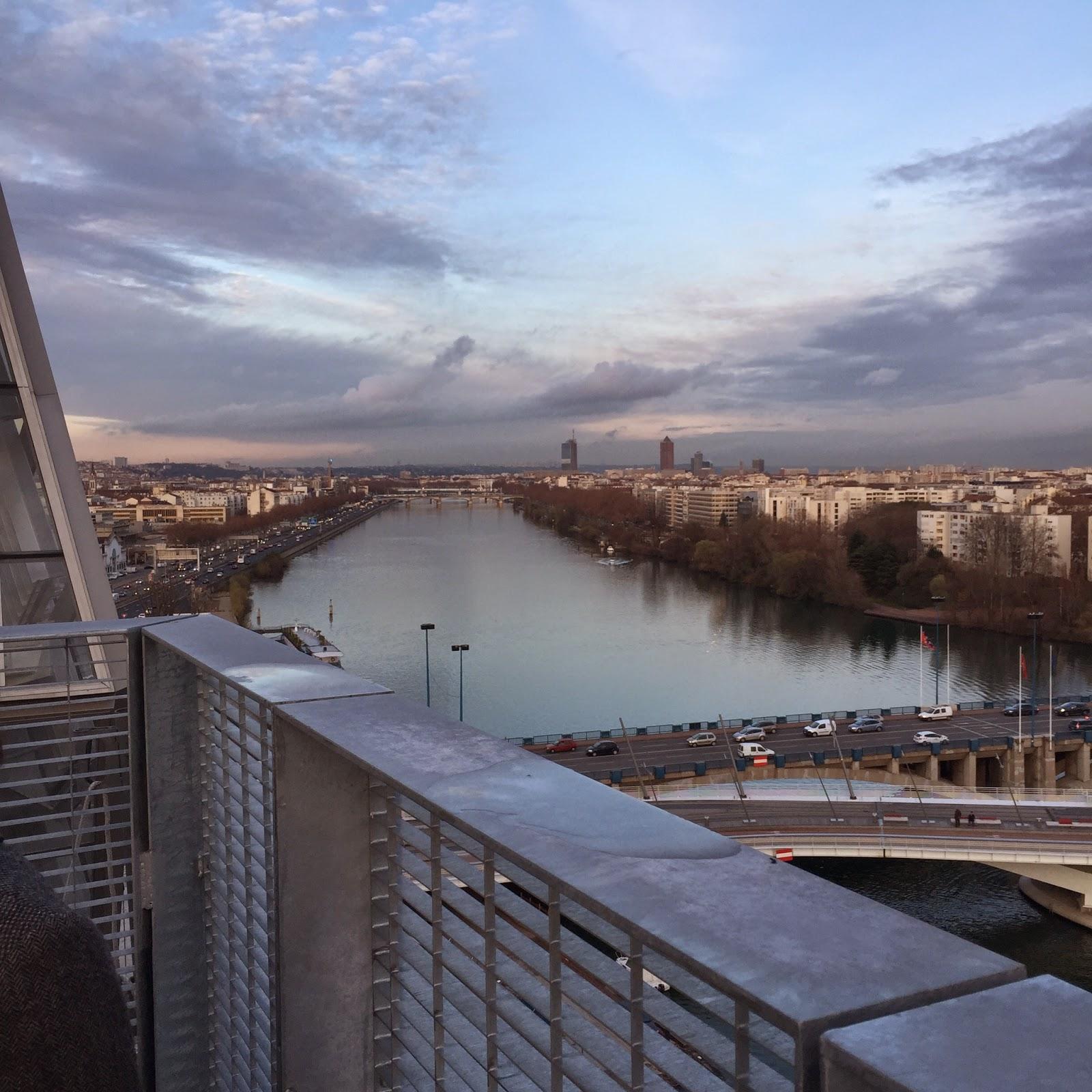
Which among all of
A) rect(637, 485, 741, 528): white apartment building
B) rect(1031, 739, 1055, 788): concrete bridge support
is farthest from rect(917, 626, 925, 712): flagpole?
rect(637, 485, 741, 528): white apartment building

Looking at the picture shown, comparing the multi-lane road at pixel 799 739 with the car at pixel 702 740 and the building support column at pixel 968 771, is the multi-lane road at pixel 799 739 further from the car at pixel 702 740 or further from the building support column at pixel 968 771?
the building support column at pixel 968 771

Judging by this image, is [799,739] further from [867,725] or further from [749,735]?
[867,725]

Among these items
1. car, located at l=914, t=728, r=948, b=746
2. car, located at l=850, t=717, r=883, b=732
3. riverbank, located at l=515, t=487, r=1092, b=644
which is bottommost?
car, located at l=914, t=728, r=948, b=746

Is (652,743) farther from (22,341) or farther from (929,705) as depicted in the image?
(22,341)

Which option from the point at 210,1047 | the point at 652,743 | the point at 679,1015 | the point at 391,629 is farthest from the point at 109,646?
the point at 391,629

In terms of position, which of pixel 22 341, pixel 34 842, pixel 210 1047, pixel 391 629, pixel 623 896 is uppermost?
pixel 22 341

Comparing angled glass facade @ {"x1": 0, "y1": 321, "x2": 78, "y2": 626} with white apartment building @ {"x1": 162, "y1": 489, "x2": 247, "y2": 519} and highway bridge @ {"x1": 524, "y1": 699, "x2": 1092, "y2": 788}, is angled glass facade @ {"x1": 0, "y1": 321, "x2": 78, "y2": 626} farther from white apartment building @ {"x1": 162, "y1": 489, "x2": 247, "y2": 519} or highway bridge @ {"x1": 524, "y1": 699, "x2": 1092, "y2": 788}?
white apartment building @ {"x1": 162, "y1": 489, "x2": 247, "y2": 519}

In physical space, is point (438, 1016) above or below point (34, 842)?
above
